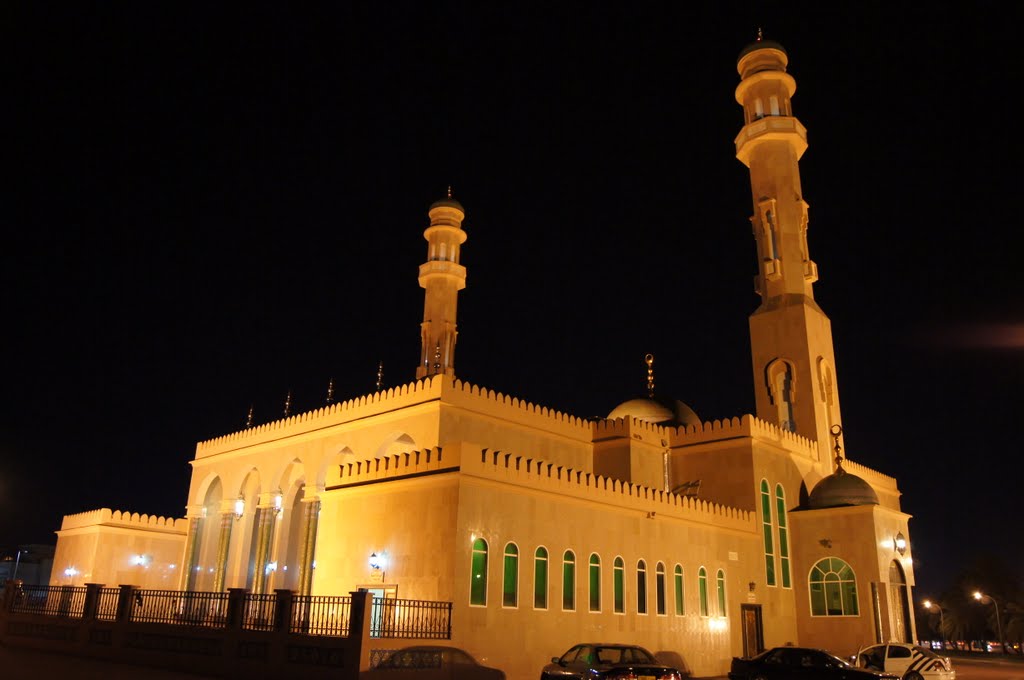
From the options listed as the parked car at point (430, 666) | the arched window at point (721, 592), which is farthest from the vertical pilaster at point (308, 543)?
the arched window at point (721, 592)

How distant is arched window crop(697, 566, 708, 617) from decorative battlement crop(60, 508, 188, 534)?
2001 cm

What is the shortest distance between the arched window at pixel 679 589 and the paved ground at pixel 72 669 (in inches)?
426

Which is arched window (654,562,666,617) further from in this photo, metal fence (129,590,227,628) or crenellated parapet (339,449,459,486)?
metal fence (129,590,227,628)

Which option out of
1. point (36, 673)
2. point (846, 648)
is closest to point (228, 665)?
point (36, 673)

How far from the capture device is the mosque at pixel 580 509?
16.4 metres

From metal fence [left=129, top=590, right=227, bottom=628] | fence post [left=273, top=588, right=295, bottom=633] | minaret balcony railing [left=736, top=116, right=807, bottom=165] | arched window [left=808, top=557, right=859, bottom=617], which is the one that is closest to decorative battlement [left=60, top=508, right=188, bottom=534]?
metal fence [left=129, top=590, right=227, bottom=628]

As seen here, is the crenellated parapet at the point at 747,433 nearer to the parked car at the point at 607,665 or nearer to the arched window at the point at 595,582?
the arched window at the point at 595,582

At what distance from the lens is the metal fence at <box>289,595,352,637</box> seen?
1352cm

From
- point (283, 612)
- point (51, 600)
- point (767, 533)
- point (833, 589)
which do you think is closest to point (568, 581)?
point (283, 612)

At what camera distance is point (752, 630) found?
21562mm

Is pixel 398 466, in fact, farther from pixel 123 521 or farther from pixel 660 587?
pixel 123 521

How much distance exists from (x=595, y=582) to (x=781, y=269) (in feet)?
47.7

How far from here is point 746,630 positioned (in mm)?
21375

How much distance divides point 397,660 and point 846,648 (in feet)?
45.9
